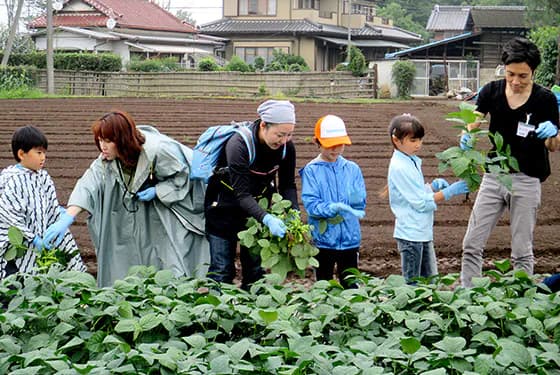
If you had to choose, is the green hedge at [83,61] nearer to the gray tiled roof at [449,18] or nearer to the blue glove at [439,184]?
the gray tiled roof at [449,18]

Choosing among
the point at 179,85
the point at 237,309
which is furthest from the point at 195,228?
the point at 179,85

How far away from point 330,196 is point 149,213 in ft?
3.83

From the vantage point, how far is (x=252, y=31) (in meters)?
37.3

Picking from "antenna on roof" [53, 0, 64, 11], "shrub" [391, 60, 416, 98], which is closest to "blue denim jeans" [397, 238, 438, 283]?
"shrub" [391, 60, 416, 98]

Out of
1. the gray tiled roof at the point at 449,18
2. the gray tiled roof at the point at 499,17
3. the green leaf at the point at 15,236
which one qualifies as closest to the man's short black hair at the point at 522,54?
the green leaf at the point at 15,236

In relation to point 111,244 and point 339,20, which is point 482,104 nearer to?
point 111,244

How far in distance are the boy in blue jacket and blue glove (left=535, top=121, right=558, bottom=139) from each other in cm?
107

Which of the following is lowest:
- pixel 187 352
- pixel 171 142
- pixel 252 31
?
pixel 187 352

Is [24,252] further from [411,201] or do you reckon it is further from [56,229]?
[411,201]

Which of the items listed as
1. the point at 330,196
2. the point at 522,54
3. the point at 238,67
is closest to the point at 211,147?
the point at 330,196

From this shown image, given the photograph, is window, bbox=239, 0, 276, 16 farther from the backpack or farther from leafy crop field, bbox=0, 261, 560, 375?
leafy crop field, bbox=0, 261, 560, 375

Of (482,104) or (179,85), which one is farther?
(179,85)

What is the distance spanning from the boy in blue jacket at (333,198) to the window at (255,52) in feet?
107

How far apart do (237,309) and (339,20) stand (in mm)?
38890
